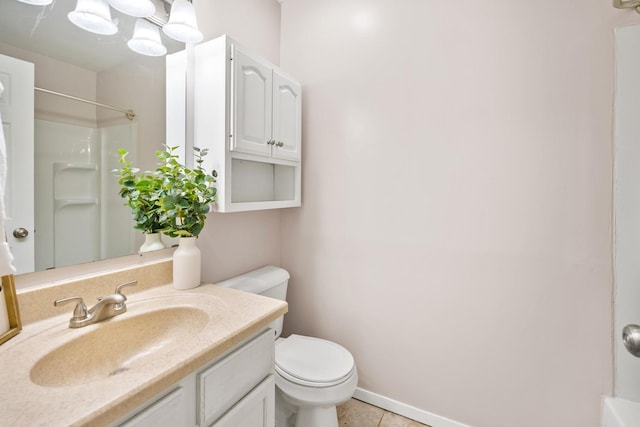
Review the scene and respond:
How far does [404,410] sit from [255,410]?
103 centimetres

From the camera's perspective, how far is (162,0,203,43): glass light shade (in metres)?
1.18

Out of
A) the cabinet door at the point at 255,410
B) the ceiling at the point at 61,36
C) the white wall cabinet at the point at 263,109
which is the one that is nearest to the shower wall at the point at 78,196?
the ceiling at the point at 61,36

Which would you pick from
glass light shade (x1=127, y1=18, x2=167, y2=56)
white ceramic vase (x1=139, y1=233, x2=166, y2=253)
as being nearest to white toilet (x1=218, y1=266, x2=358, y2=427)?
white ceramic vase (x1=139, y1=233, x2=166, y2=253)

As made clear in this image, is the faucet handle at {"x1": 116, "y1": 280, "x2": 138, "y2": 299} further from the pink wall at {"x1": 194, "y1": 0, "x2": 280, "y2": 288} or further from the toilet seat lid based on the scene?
the toilet seat lid

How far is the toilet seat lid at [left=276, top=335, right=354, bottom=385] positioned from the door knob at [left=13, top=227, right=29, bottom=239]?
1050mm

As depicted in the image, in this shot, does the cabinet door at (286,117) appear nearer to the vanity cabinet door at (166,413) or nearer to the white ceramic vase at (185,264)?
the white ceramic vase at (185,264)

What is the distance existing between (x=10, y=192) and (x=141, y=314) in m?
0.52

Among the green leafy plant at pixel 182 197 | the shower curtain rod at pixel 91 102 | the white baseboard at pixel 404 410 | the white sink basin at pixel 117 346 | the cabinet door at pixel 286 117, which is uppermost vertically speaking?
the cabinet door at pixel 286 117

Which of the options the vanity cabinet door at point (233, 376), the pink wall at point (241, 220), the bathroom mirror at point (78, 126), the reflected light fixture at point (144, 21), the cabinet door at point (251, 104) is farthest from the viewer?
the pink wall at point (241, 220)

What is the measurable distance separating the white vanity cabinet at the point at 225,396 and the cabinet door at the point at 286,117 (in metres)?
0.97

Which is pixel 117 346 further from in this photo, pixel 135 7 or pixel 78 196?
pixel 135 7

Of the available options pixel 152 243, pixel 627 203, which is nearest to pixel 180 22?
pixel 152 243

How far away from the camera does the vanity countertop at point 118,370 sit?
0.54 metres

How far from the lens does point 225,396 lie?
2.75ft
